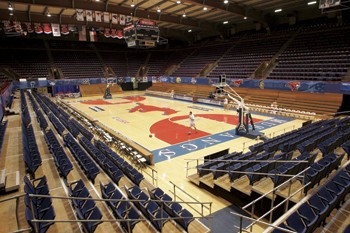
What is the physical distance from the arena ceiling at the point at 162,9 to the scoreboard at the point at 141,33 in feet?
10.2

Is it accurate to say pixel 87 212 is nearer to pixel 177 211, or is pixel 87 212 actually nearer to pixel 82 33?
pixel 177 211

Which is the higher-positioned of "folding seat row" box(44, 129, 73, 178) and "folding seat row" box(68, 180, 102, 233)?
"folding seat row" box(44, 129, 73, 178)

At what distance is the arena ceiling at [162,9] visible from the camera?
2047cm

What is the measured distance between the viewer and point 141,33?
20.4 metres

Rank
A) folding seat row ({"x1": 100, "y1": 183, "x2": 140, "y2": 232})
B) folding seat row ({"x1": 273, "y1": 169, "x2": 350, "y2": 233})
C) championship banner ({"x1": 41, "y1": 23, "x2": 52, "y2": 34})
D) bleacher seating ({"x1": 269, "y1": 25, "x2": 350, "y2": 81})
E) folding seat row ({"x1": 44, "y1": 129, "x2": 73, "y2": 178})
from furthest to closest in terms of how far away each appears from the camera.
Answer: championship banner ({"x1": 41, "y1": 23, "x2": 52, "y2": 34}), bleacher seating ({"x1": 269, "y1": 25, "x2": 350, "y2": 81}), folding seat row ({"x1": 44, "y1": 129, "x2": 73, "y2": 178}), folding seat row ({"x1": 100, "y1": 183, "x2": 140, "y2": 232}), folding seat row ({"x1": 273, "y1": 169, "x2": 350, "y2": 233})

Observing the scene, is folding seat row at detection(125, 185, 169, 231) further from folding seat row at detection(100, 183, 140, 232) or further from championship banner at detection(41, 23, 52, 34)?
championship banner at detection(41, 23, 52, 34)

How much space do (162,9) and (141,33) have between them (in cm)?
667

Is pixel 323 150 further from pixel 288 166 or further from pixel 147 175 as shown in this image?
pixel 147 175

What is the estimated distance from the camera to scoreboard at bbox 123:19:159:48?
1998 centimetres

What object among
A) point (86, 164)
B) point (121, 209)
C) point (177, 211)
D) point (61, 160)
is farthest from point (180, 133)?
point (121, 209)

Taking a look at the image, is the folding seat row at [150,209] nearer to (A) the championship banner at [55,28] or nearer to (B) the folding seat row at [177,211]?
(B) the folding seat row at [177,211]

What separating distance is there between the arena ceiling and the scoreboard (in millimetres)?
3113

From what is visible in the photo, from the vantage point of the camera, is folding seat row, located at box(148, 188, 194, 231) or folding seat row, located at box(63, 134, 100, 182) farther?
folding seat row, located at box(63, 134, 100, 182)

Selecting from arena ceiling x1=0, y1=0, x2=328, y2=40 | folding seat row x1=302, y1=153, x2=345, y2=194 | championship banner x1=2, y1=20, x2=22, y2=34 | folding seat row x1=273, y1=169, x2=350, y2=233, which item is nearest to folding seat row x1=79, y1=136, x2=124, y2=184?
folding seat row x1=273, y1=169, x2=350, y2=233
